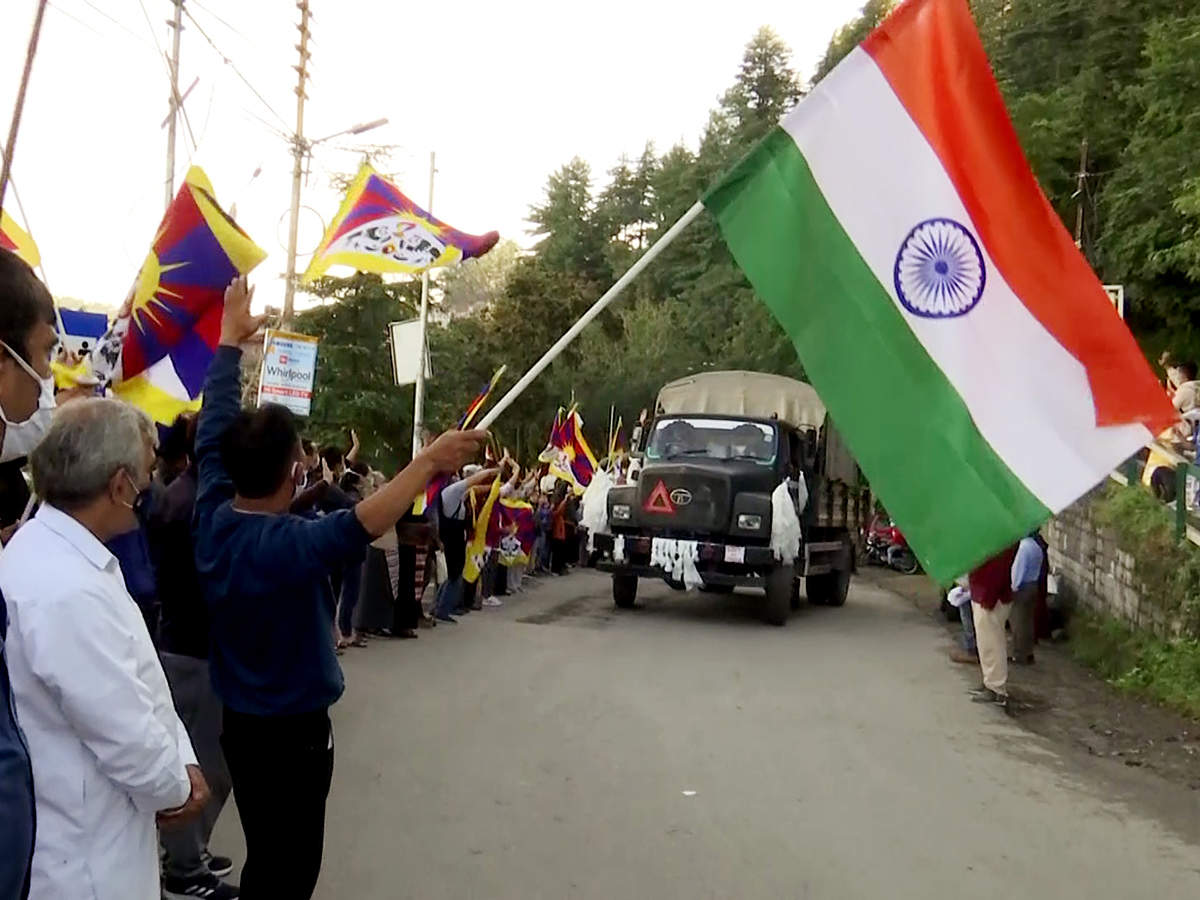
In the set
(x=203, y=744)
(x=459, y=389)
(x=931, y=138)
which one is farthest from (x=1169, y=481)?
(x=459, y=389)

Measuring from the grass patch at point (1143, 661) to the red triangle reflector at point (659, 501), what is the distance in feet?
15.9

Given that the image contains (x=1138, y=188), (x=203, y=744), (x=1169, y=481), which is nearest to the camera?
(x=203, y=744)

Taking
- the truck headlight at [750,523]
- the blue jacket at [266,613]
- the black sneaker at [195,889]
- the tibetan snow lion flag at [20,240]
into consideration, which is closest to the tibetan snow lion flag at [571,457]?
the truck headlight at [750,523]

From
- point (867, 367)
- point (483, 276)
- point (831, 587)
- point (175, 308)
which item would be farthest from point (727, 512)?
point (483, 276)

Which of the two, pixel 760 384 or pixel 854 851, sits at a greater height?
pixel 760 384

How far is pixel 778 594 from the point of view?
48.6 ft

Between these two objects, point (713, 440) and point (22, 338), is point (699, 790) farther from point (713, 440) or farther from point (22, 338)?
point (713, 440)

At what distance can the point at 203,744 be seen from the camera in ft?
15.8

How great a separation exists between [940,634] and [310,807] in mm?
11914

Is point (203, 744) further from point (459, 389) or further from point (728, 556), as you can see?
point (459, 389)

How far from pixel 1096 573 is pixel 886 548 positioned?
13.7 metres

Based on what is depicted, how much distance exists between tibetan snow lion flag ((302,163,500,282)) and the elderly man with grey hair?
890cm

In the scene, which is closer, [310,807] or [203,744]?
[310,807]

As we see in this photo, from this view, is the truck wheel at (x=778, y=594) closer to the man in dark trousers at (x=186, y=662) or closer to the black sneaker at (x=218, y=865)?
the black sneaker at (x=218, y=865)
